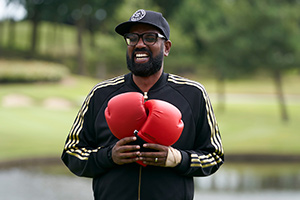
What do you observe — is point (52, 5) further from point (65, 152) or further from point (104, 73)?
point (65, 152)

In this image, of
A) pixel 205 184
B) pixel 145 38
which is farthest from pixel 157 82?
pixel 205 184

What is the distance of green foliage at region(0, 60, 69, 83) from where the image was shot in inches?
955

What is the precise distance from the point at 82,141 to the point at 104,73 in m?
34.8

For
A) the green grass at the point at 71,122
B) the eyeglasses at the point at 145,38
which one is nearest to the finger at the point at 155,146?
the eyeglasses at the point at 145,38

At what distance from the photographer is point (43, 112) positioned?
60.8 feet

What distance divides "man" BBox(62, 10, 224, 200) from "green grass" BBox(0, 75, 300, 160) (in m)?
9.51

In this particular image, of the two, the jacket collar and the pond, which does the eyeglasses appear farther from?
the pond

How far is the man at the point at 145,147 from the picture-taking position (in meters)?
2.64

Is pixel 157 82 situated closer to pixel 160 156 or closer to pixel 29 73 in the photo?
pixel 160 156

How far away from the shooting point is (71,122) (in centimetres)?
1795

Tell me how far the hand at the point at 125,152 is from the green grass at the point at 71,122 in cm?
982

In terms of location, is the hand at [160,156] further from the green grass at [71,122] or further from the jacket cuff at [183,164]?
the green grass at [71,122]

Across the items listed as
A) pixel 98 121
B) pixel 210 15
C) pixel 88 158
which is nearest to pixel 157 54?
pixel 98 121

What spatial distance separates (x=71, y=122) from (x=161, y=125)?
619 inches
